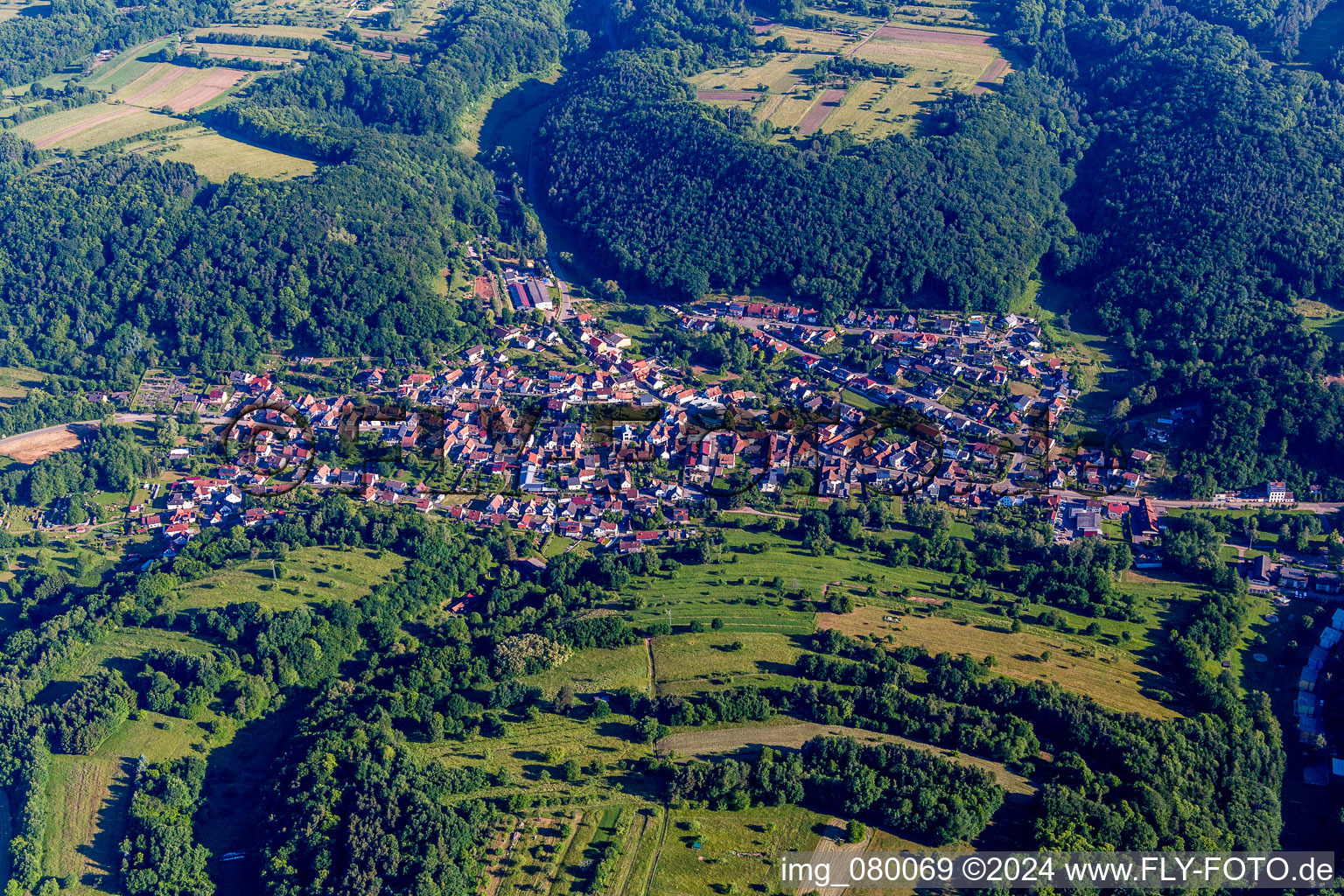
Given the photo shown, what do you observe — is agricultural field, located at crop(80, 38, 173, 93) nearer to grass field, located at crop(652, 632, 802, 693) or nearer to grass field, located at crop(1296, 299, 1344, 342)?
grass field, located at crop(652, 632, 802, 693)

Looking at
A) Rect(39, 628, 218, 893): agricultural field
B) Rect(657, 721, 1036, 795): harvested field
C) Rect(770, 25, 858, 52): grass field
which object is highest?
Rect(770, 25, 858, 52): grass field

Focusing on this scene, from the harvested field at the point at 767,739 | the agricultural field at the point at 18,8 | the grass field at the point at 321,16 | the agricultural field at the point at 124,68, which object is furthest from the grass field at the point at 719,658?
the agricultural field at the point at 18,8

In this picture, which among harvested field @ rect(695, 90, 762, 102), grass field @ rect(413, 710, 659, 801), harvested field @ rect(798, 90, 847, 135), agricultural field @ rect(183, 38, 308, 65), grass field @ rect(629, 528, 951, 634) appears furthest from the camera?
agricultural field @ rect(183, 38, 308, 65)

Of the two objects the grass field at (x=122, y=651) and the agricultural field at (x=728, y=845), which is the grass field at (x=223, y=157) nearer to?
the grass field at (x=122, y=651)

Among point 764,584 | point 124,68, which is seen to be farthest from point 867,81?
point 124,68

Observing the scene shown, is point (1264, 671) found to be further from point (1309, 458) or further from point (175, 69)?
point (175, 69)

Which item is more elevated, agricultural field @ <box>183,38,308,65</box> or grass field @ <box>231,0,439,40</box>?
grass field @ <box>231,0,439,40</box>

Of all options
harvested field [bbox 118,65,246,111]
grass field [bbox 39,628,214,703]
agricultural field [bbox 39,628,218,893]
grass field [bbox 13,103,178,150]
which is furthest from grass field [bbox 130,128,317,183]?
agricultural field [bbox 39,628,218,893]

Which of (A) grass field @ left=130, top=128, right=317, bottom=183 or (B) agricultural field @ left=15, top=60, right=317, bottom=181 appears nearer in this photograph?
(A) grass field @ left=130, top=128, right=317, bottom=183
